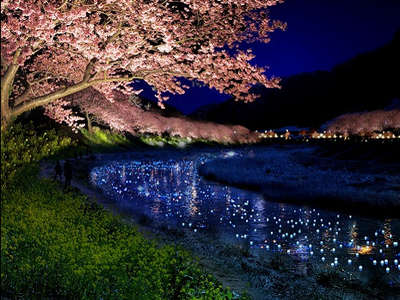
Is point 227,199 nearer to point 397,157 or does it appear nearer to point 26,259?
point 26,259

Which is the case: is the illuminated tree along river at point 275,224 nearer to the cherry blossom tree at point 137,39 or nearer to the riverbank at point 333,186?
the riverbank at point 333,186

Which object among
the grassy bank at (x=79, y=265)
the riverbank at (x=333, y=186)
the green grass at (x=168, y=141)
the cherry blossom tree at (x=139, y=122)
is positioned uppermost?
the cherry blossom tree at (x=139, y=122)

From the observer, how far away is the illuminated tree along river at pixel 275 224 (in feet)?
41.9

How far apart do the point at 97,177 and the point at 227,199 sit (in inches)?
520

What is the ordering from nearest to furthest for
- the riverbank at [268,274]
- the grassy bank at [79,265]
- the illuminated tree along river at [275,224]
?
the grassy bank at [79,265] < the riverbank at [268,274] < the illuminated tree along river at [275,224]

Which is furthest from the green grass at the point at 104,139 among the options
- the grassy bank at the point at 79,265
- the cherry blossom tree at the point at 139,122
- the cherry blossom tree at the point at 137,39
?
the grassy bank at the point at 79,265

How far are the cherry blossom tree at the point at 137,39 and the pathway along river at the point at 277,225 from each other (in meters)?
5.53

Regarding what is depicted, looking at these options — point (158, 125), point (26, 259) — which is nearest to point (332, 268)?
point (26, 259)

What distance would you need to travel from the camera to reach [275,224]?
17.4 m

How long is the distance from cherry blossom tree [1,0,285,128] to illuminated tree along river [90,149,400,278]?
18.2 ft

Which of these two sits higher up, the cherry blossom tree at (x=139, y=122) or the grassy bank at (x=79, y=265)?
the cherry blossom tree at (x=139, y=122)

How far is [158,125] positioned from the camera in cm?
9325

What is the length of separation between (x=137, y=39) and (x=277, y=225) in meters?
9.71

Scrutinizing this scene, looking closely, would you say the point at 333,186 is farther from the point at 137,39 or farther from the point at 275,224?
the point at 137,39
